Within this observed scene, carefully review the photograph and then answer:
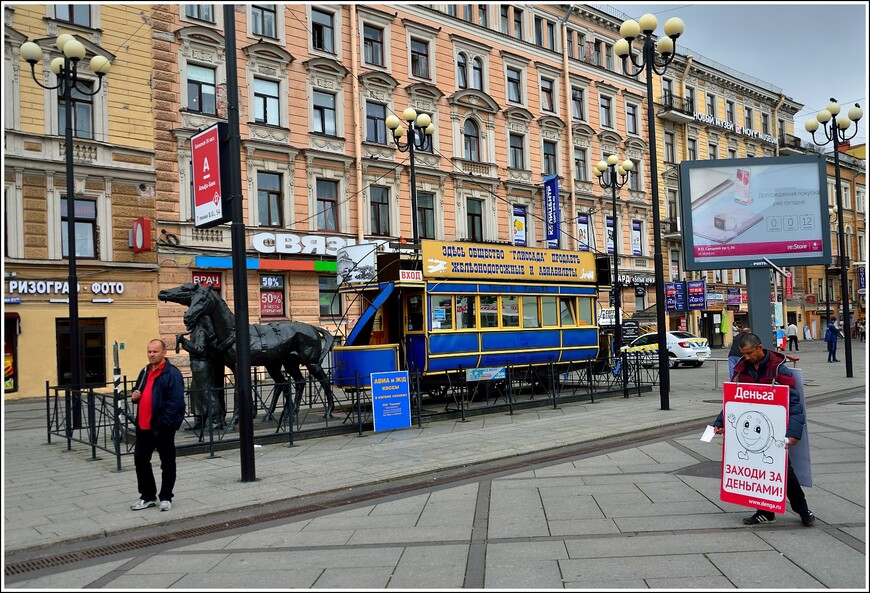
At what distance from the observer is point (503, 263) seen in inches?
738

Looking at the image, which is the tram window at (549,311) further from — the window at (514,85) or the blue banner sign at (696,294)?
the blue banner sign at (696,294)

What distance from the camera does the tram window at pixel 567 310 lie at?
2027 centimetres

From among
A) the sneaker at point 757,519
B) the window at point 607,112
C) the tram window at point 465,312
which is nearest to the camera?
the sneaker at point 757,519

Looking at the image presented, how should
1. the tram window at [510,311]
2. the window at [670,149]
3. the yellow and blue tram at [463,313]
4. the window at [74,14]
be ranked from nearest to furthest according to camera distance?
the yellow and blue tram at [463,313] → the tram window at [510,311] → the window at [74,14] → the window at [670,149]

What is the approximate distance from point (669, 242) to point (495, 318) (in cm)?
3571

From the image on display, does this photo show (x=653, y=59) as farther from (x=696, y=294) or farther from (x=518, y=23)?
(x=696, y=294)

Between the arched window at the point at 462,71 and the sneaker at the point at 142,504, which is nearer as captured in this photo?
the sneaker at the point at 142,504

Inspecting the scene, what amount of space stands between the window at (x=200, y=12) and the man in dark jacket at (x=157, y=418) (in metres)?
23.2

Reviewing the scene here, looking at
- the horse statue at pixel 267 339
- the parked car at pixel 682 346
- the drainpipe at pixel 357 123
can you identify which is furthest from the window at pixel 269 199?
the parked car at pixel 682 346

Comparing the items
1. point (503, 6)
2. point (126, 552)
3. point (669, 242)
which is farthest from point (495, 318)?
point (669, 242)

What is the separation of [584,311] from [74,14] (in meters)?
20.1

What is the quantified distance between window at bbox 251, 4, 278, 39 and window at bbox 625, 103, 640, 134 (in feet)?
81.1

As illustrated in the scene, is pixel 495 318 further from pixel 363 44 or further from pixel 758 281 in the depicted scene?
pixel 363 44

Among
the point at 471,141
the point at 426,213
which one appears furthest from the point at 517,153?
the point at 426,213
